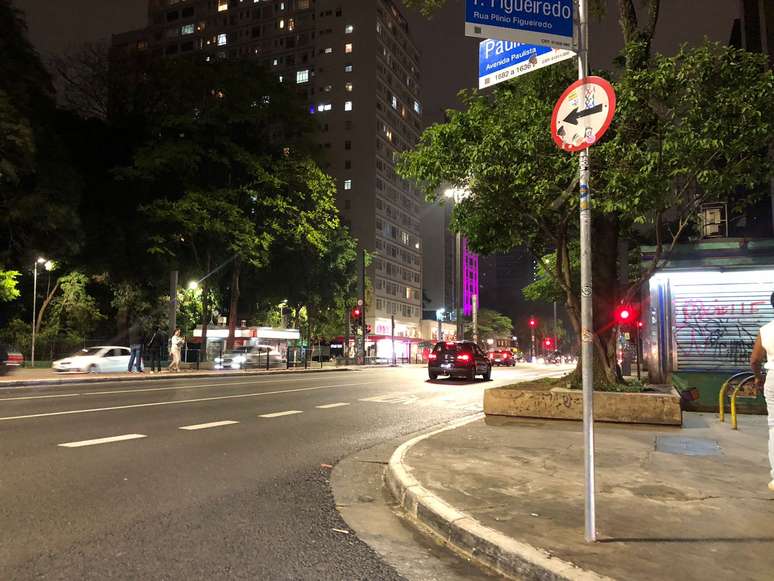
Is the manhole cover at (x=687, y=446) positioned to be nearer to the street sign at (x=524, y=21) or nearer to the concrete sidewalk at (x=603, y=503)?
the concrete sidewalk at (x=603, y=503)

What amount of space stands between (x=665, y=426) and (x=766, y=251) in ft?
16.0

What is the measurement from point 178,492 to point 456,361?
1847cm

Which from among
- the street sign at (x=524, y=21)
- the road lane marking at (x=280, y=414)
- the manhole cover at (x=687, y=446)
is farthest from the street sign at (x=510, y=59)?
the road lane marking at (x=280, y=414)

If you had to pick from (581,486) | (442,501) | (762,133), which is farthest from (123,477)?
(762,133)

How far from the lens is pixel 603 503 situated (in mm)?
4887

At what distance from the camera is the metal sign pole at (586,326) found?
13.0ft

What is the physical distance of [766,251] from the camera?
11852 millimetres

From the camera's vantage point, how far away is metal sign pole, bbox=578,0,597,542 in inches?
156

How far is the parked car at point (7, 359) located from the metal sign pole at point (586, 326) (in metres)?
25.2

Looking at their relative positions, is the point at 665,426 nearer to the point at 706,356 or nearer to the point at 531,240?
the point at 706,356

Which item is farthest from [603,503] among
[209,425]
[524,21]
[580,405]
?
[209,425]

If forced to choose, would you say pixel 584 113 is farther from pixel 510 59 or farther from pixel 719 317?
pixel 719 317

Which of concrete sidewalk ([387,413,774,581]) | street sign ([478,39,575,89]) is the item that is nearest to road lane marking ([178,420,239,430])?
concrete sidewalk ([387,413,774,581])

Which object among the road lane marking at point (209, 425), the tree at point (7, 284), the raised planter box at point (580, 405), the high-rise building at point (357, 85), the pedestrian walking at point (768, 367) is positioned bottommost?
the road lane marking at point (209, 425)
